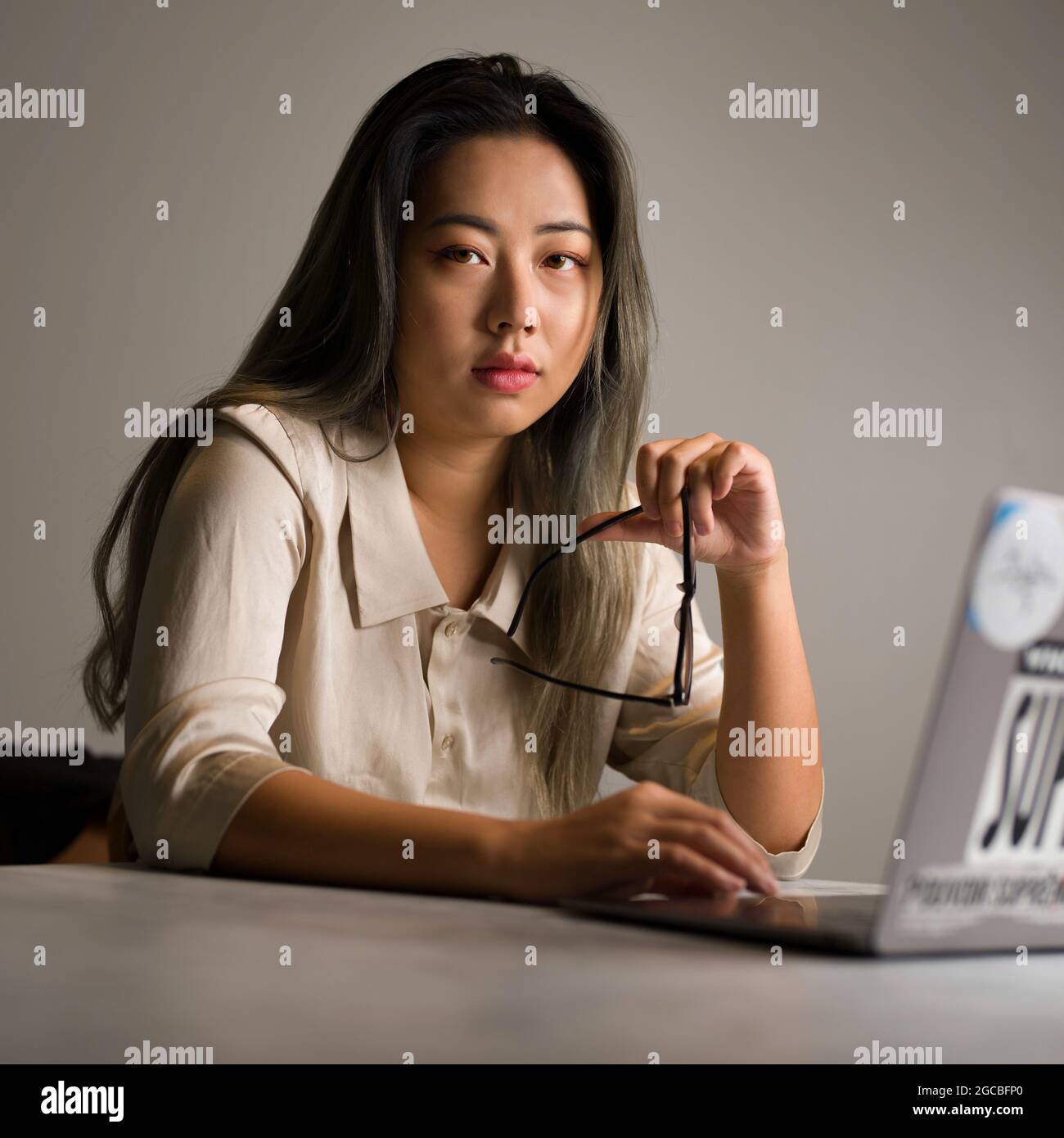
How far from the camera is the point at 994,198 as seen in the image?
10.2 feet

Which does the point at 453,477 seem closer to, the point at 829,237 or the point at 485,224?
the point at 485,224

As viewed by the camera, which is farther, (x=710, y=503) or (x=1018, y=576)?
(x=710, y=503)

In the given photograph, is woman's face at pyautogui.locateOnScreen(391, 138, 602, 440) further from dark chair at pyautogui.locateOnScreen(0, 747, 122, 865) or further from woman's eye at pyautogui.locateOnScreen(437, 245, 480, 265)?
dark chair at pyautogui.locateOnScreen(0, 747, 122, 865)

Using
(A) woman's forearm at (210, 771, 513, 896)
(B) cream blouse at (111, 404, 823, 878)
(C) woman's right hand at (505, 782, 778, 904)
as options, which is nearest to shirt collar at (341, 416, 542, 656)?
(B) cream blouse at (111, 404, 823, 878)

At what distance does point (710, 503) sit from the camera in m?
1.00

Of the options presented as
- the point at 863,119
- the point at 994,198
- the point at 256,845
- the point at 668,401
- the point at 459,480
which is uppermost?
the point at 863,119

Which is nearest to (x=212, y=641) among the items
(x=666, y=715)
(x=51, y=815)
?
(x=666, y=715)

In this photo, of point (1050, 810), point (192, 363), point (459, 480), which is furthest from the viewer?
point (192, 363)

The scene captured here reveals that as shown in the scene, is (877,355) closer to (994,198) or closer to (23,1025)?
(994,198)

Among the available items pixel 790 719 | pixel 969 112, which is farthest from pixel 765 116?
pixel 790 719

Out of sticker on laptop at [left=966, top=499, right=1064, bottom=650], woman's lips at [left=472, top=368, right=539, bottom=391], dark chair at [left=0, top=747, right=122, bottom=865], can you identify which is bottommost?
dark chair at [left=0, top=747, right=122, bottom=865]

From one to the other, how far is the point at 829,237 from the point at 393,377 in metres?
2.11

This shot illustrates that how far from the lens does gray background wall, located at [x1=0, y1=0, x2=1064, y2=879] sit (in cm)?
275
